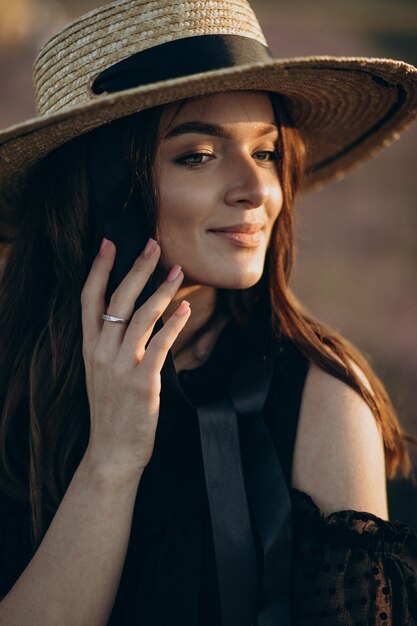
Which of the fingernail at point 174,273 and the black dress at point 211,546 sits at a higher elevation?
the fingernail at point 174,273

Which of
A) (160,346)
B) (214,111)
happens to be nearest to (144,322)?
(160,346)

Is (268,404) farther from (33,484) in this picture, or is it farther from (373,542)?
(33,484)

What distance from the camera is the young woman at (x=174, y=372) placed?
1.71 metres

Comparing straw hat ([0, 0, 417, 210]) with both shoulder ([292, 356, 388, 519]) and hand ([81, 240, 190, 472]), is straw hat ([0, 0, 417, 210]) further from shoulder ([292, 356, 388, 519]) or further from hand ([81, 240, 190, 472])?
shoulder ([292, 356, 388, 519])

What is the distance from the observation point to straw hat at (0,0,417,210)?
5.35ft

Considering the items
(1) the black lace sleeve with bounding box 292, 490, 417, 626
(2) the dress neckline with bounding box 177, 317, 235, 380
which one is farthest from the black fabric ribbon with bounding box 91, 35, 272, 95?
(1) the black lace sleeve with bounding box 292, 490, 417, 626

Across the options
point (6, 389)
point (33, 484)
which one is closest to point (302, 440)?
point (33, 484)

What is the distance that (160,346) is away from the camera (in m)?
1.77

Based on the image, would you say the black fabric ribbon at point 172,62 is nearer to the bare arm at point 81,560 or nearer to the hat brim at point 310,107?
the hat brim at point 310,107

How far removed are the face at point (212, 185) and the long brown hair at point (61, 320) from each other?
2.2 inches

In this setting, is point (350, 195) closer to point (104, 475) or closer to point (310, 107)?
point (310, 107)

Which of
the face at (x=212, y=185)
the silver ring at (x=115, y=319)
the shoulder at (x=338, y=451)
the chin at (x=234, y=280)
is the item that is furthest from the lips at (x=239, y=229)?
the shoulder at (x=338, y=451)

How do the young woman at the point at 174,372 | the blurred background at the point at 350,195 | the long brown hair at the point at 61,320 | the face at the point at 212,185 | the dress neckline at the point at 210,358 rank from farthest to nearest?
the blurred background at the point at 350,195
the dress neckline at the point at 210,358
the long brown hair at the point at 61,320
the face at the point at 212,185
the young woman at the point at 174,372

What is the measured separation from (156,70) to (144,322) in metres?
0.63
